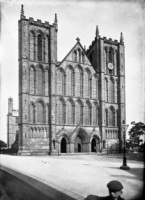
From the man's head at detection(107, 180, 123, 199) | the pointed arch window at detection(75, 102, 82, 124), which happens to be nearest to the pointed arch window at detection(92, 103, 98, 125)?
the pointed arch window at detection(75, 102, 82, 124)

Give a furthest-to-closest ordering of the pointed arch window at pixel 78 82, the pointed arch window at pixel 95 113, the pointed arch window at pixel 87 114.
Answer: the pointed arch window at pixel 95 113 → the pointed arch window at pixel 87 114 → the pointed arch window at pixel 78 82

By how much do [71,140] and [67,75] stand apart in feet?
33.7

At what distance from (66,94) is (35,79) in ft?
17.5

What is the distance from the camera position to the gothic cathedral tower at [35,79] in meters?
31.8

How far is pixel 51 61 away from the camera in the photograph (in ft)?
114

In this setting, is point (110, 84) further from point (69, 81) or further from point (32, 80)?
point (32, 80)

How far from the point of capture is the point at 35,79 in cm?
3384

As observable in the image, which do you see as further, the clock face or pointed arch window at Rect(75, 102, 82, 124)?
the clock face

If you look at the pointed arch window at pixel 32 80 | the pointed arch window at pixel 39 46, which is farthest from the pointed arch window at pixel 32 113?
the pointed arch window at pixel 39 46

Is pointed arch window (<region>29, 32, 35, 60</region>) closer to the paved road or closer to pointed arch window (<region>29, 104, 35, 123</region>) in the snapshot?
pointed arch window (<region>29, 104, 35, 123</region>)

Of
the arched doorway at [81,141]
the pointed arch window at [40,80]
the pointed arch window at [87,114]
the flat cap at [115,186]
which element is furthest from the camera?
the pointed arch window at [87,114]

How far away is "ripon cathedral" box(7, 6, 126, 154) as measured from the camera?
3259 centimetres

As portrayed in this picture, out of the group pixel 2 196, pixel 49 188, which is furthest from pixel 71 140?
pixel 49 188

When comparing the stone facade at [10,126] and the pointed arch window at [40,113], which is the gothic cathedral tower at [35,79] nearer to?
the pointed arch window at [40,113]
